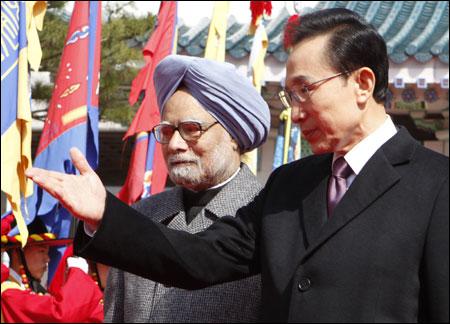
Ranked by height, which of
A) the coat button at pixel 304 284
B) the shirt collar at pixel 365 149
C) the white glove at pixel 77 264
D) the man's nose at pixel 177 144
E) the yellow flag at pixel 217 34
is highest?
the shirt collar at pixel 365 149

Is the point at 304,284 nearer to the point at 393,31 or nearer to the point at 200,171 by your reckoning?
the point at 200,171

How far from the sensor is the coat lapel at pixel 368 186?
7.11ft

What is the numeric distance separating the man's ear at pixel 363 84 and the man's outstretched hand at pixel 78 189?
2.16 ft

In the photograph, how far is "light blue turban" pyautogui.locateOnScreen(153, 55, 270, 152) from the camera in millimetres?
3016

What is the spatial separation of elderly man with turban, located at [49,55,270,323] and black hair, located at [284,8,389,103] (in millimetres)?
728

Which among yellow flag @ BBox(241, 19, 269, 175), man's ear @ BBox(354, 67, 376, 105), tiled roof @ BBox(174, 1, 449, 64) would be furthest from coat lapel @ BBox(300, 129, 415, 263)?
tiled roof @ BBox(174, 1, 449, 64)

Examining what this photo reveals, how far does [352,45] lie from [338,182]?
34 cm

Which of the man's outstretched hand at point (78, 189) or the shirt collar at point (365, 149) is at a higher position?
the shirt collar at point (365, 149)

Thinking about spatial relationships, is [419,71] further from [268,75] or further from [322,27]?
[322,27]

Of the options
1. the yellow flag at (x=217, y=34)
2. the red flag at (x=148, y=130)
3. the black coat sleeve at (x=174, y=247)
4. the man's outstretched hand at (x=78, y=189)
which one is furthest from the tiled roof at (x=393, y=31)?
the man's outstretched hand at (x=78, y=189)

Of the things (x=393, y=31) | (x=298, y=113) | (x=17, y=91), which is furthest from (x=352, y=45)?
(x=393, y=31)

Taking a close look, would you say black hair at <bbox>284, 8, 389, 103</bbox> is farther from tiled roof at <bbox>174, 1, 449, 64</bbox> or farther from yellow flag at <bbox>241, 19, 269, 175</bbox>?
tiled roof at <bbox>174, 1, 449, 64</bbox>

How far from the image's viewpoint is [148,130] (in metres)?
6.63

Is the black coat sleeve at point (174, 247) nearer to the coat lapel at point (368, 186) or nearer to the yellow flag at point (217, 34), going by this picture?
the coat lapel at point (368, 186)
